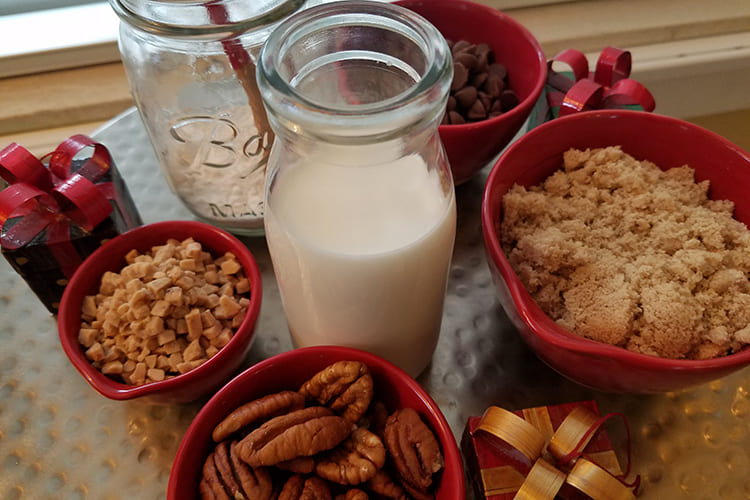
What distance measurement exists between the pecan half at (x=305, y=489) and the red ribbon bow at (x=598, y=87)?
0.46 metres

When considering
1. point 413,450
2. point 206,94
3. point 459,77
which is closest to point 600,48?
point 459,77

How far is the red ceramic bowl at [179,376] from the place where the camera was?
1.71 feet

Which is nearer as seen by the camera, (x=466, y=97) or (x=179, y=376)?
(x=179, y=376)

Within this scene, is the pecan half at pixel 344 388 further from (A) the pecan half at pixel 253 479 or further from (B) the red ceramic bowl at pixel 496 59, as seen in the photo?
(B) the red ceramic bowl at pixel 496 59

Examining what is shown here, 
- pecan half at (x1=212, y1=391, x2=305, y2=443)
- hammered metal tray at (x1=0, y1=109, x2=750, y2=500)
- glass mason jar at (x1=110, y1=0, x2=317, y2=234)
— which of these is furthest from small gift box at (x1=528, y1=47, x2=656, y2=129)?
pecan half at (x1=212, y1=391, x2=305, y2=443)

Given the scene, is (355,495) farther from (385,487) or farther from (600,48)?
(600,48)

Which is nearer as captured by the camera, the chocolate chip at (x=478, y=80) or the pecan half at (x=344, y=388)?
the pecan half at (x=344, y=388)

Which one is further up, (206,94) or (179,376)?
(206,94)

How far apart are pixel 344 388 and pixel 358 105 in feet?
0.71

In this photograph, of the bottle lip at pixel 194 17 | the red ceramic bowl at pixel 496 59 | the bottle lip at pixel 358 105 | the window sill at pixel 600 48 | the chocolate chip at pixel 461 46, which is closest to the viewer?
the bottle lip at pixel 358 105

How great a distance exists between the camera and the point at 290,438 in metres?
0.46

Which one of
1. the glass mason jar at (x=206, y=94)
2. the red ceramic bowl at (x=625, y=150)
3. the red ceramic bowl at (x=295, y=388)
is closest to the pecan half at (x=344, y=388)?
the red ceramic bowl at (x=295, y=388)

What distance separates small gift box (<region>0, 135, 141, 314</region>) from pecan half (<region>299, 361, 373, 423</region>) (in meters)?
0.27

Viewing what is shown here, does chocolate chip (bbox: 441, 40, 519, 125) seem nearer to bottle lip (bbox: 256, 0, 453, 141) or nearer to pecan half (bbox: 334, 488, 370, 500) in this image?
bottle lip (bbox: 256, 0, 453, 141)
